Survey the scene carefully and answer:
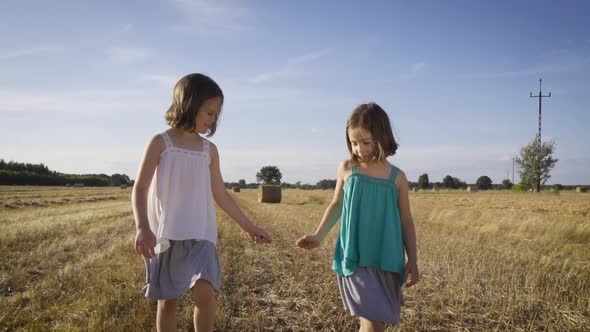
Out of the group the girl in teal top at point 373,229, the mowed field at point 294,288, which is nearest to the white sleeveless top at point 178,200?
the girl in teal top at point 373,229

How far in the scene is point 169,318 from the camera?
285 cm

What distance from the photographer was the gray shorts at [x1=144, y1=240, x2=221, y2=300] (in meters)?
2.72

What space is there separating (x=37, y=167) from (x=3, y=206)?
6936cm

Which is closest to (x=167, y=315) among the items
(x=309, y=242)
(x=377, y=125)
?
(x=309, y=242)

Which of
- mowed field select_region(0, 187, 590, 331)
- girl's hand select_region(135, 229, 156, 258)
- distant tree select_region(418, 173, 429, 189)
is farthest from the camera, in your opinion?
distant tree select_region(418, 173, 429, 189)

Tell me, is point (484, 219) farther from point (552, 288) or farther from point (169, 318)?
point (169, 318)

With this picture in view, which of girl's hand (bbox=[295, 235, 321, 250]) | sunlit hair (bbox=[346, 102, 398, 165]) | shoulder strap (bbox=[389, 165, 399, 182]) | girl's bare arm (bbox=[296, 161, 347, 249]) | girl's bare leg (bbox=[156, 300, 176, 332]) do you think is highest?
sunlit hair (bbox=[346, 102, 398, 165])

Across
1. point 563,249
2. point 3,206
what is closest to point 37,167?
point 3,206

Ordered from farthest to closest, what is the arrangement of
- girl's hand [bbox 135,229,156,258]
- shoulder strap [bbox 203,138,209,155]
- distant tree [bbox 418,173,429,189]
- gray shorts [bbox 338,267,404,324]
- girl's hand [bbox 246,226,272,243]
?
distant tree [bbox 418,173,429,189] → girl's hand [bbox 246,226,272,243] → shoulder strap [bbox 203,138,209,155] → gray shorts [bbox 338,267,404,324] → girl's hand [bbox 135,229,156,258]

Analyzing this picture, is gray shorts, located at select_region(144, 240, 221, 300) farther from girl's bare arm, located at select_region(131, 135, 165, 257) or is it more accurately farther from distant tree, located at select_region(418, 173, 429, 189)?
distant tree, located at select_region(418, 173, 429, 189)

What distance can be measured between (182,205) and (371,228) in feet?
4.34

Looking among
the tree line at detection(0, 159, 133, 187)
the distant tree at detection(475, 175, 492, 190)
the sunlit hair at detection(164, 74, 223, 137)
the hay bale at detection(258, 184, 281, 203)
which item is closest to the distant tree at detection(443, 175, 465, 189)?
the distant tree at detection(475, 175, 492, 190)

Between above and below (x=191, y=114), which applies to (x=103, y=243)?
below

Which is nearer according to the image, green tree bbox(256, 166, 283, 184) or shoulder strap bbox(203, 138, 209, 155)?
shoulder strap bbox(203, 138, 209, 155)
